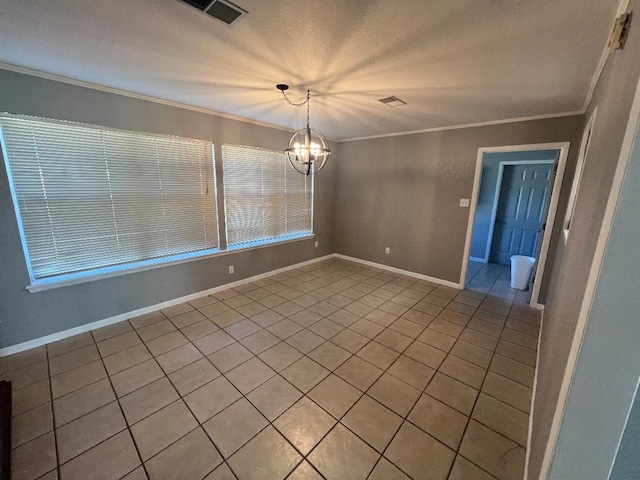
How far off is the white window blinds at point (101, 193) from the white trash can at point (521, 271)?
4.58 meters

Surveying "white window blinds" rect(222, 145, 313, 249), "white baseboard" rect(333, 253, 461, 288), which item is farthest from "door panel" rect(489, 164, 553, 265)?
"white window blinds" rect(222, 145, 313, 249)

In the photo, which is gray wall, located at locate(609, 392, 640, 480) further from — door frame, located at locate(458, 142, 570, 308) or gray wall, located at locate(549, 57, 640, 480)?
door frame, located at locate(458, 142, 570, 308)

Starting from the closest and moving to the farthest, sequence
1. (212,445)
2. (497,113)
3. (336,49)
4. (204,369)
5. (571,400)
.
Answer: (571,400)
(212,445)
(336,49)
(204,369)
(497,113)

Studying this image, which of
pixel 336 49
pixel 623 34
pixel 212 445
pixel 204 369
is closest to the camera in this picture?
pixel 623 34

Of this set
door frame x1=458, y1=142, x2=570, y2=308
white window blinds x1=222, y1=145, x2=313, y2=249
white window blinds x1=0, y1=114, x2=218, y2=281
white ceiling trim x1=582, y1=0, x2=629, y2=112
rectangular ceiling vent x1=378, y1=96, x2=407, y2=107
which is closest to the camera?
white ceiling trim x1=582, y1=0, x2=629, y2=112

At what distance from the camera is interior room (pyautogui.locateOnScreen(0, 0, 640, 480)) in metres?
1.15

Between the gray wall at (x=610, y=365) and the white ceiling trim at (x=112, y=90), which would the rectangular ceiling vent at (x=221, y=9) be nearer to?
the gray wall at (x=610, y=365)

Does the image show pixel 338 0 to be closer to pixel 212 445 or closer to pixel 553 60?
pixel 553 60

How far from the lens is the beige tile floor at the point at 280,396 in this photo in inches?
56.2

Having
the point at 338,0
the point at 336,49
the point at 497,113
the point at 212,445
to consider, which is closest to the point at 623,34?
the point at 338,0

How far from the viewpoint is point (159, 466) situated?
1393 mm

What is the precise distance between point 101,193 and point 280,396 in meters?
2.58

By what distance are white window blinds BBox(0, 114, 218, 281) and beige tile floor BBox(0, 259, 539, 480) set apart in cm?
82

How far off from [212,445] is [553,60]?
10.8 feet
